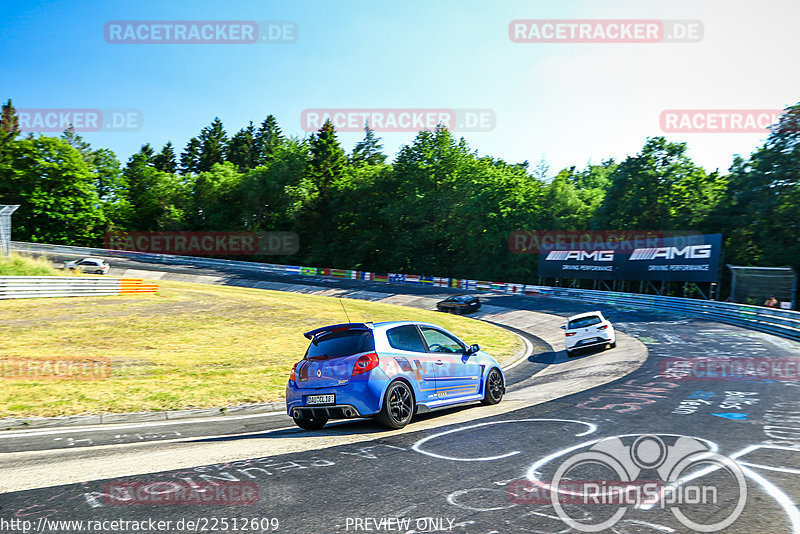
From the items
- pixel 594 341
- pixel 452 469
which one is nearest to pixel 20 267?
pixel 594 341

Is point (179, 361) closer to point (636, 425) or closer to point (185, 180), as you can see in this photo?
point (636, 425)

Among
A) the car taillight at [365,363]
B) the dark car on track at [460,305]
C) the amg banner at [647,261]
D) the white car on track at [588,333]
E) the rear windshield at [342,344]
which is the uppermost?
the amg banner at [647,261]

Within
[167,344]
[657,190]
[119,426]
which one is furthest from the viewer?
[657,190]

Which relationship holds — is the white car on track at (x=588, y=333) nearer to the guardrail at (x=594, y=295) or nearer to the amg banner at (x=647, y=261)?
the guardrail at (x=594, y=295)

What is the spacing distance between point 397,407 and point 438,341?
223 cm

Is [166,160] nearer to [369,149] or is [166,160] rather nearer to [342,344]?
[369,149]

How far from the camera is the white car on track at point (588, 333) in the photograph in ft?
69.6

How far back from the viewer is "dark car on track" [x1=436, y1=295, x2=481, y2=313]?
38531mm

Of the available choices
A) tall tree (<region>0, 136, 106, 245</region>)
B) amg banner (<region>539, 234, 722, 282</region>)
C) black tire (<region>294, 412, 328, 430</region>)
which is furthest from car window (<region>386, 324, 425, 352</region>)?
tall tree (<region>0, 136, 106, 245</region>)

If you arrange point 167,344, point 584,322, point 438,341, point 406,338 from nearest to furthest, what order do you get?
1. point 406,338
2. point 438,341
3. point 167,344
4. point 584,322

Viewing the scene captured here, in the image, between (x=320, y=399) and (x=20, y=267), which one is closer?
(x=320, y=399)

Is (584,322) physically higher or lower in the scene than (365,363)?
lower

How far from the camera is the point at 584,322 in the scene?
71.5ft

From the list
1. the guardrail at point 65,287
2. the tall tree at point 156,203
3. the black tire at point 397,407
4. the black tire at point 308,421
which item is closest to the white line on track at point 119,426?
the black tire at point 308,421
